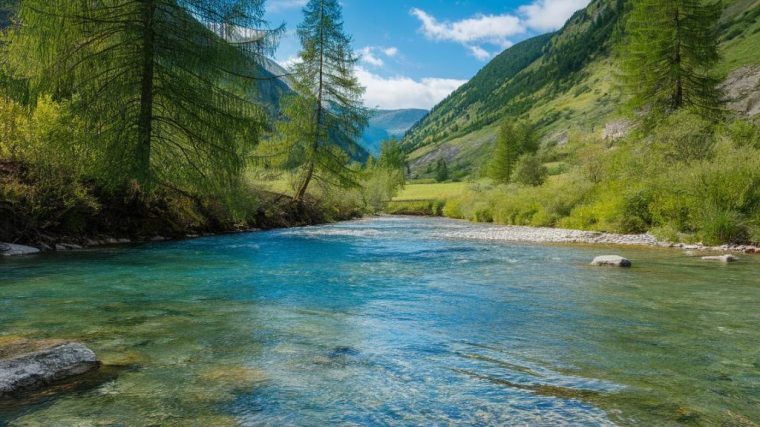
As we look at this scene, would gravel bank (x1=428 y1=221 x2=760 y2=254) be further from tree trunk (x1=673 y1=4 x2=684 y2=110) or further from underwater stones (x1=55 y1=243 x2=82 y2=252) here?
underwater stones (x1=55 y1=243 x2=82 y2=252)

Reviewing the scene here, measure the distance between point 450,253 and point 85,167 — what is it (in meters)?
14.7

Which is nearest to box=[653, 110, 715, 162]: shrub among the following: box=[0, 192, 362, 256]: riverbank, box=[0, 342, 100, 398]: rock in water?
box=[0, 192, 362, 256]: riverbank

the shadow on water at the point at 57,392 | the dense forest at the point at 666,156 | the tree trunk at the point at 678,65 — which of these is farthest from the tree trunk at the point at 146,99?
the tree trunk at the point at 678,65

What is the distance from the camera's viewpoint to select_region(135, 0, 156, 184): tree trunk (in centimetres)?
1746

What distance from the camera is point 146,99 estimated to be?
17.8 meters

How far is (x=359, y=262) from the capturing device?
59.2 feet

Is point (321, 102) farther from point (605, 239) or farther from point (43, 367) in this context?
point (43, 367)

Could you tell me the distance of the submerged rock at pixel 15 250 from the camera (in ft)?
56.0

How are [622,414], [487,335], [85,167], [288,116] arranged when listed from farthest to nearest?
[288,116] → [85,167] → [487,335] → [622,414]

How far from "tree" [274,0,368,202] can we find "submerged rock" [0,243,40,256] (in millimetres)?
21955

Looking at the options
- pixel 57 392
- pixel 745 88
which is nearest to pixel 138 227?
pixel 57 392

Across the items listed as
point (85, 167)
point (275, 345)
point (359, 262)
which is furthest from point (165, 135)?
point (275, 345)

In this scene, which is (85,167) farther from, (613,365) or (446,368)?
(613,365)

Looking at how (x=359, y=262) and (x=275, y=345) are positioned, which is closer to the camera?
(x=275, y=345)
